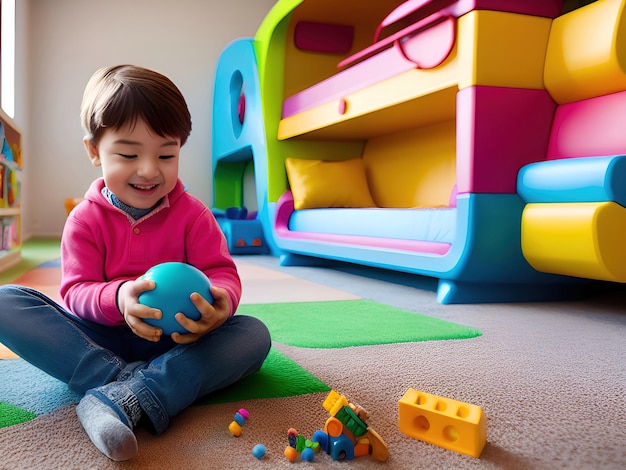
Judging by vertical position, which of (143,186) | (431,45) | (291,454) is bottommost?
(291,454)

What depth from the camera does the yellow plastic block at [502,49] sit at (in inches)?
58.9

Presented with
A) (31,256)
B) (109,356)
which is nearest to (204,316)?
(109,356)

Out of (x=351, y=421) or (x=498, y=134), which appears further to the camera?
(x=498, y=134)

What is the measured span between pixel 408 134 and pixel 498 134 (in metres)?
1.04

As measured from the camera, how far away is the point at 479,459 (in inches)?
24.0

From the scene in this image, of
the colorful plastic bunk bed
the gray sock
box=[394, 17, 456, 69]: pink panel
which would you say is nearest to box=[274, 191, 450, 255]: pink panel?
the colorful plastic bunk bed

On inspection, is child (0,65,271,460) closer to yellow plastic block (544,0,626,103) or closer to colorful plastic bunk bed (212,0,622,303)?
colorful plastic bunk bed (212,0,622,303)

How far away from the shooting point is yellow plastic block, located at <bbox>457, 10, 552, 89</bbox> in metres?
1.50

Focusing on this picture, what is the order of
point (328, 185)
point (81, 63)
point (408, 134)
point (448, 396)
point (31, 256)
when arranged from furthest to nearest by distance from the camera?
point (81, 63), point (31, 256), point (328, 185), point (408, 134), point (448, 396)

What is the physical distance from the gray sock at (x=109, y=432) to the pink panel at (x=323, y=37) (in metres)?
2.62

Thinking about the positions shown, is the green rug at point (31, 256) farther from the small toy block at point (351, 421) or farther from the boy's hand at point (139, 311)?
the small toy block at point (351, 421)

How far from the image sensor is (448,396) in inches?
31.6

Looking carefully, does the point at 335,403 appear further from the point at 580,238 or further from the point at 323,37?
the point at 323,37

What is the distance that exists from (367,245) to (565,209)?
79cm
